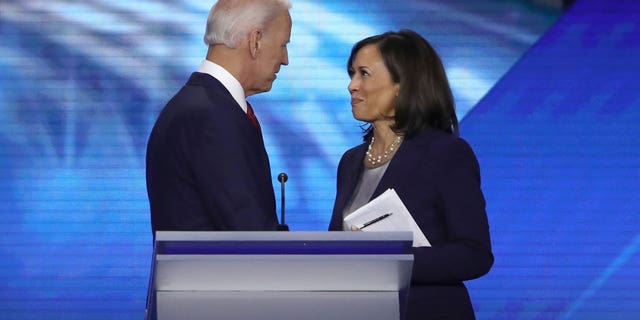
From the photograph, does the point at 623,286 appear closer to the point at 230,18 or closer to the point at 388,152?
the point at 388,152

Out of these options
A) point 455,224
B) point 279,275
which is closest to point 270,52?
point 455,224

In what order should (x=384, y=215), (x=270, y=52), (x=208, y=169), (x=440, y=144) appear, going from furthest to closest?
(x=440, y=144), (x=270, y=52), (x=384, y=215), (x=208, y=169)

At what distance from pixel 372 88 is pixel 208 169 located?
2.56 feet

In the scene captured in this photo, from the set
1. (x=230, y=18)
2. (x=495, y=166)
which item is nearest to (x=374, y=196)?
(x=230, y=18)

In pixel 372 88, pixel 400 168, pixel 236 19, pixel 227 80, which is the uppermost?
pixel 236 19

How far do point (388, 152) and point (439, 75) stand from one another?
0.80 ft

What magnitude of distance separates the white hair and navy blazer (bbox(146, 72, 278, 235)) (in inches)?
6.6

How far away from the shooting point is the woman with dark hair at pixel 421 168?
2725mm

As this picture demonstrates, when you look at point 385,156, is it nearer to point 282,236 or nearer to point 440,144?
point 440,144

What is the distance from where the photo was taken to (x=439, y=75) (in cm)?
304

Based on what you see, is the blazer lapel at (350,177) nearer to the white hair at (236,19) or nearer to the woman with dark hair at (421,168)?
the woman with dark hair at (421,168)

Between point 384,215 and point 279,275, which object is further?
point 384,215

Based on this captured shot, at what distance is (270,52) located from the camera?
276 centimetres

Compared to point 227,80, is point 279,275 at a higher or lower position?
lower
